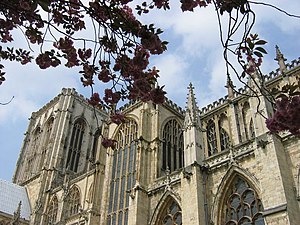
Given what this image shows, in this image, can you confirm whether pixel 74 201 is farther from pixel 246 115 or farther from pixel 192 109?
pixel 246 115

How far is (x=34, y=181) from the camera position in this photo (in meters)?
36.2

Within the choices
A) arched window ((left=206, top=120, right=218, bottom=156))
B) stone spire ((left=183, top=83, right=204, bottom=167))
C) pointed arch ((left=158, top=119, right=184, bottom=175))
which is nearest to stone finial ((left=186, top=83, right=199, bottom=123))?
stone spire ((left=183, top=83, right=204, bottom=167))

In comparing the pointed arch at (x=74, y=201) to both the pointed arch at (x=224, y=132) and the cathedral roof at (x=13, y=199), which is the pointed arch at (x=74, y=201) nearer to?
the cathedral roof at (x=13, y=199)

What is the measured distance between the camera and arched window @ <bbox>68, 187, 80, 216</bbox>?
27141 mm

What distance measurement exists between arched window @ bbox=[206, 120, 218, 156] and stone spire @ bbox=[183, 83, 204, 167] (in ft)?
18.9

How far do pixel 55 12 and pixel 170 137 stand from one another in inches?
760

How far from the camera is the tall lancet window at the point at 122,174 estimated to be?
21.1m

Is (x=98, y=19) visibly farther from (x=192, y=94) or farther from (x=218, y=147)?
(x=218, y=147)

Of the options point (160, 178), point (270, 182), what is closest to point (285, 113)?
point (270, 182)

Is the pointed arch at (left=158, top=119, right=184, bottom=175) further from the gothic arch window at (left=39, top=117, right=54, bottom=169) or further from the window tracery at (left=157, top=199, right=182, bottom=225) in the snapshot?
the gothic arch window at (left=39, top=117, right=54, bottom=169)

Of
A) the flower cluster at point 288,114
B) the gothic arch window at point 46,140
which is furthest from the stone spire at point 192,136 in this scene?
the gothic arch window at point 46,140

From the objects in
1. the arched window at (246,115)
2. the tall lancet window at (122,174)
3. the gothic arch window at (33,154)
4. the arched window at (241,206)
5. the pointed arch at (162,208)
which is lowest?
the arched window at (241,206)

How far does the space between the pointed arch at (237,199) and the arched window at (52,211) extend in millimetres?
17319

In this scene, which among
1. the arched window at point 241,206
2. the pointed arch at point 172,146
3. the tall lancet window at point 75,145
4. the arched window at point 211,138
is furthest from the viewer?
the tall lancet window at point 75,145
